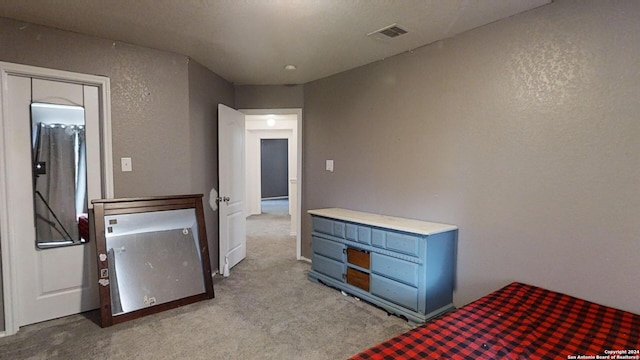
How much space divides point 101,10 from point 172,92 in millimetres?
947

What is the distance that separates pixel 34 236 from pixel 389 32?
11.0 feet

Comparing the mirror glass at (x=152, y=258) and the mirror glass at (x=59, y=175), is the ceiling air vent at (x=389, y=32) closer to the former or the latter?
the mirror glass at (x=152, y=258)

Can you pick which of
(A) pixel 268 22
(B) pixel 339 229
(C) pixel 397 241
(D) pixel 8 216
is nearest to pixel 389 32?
(A) pixel 268 22

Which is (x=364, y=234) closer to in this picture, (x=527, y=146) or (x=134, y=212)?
(x=527, y=146)

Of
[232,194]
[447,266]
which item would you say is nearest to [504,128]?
[447,266]

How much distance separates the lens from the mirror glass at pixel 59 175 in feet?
8.30

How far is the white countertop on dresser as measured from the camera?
8.13ft

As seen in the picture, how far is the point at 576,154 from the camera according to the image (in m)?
1.98

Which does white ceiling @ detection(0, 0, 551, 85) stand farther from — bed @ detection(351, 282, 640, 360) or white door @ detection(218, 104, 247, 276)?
bed @ detection(351, 282, 640, 360)

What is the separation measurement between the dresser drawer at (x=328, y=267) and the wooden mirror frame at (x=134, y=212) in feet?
3.63

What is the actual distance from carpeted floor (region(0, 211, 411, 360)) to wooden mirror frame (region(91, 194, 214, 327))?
0.07m

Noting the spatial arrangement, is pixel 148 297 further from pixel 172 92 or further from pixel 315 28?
pixel 315 28

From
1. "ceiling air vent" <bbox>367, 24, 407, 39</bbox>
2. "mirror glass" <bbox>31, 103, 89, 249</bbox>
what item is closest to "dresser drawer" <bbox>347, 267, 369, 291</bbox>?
"ceiling air vent" <bbox>367, 24, 407, 39</bbox>

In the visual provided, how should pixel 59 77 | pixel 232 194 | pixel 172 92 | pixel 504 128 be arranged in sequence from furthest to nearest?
pixel 232 194 < pixel 172 92 < pixel 59 77 < pixel 504 128
